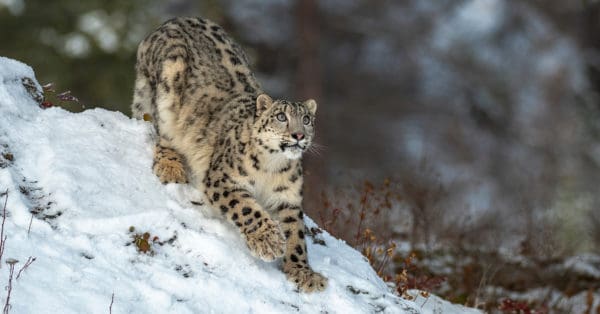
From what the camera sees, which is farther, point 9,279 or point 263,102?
point 263,102

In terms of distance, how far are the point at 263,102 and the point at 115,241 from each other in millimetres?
1646

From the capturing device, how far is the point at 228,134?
6.98m

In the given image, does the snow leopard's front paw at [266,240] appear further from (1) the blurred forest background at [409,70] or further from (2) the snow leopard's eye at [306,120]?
(1) the blurred forest background at [409,70]

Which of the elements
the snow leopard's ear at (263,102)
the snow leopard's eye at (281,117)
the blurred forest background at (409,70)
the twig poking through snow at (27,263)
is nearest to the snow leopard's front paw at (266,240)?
the snow leopard's eye at (281,117)

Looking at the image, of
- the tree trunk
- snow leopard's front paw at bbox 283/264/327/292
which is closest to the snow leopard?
snow leopard's front paw at bbox 283/264/327/292

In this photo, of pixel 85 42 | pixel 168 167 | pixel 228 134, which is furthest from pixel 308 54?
pixel 168 167

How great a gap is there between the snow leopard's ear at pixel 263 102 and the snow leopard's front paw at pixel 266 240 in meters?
0.94

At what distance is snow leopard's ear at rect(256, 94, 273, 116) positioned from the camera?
6.60m

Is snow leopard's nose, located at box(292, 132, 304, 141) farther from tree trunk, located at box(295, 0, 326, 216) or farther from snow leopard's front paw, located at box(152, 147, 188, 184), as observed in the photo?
tree trunk, located at box(295, 0, 326, 216)

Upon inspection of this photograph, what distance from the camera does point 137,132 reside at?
7.46 metres

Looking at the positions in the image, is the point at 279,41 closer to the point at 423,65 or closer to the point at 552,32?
the point at 423,65

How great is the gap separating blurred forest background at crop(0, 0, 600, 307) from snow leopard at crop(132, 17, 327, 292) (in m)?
6.29

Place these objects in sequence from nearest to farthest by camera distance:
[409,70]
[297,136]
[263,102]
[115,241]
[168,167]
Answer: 1. [115,241]
2. [297,136]
3. [263,102]
4. [168,167]
5. [409,70]

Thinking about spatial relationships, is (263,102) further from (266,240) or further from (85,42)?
(85,42)
